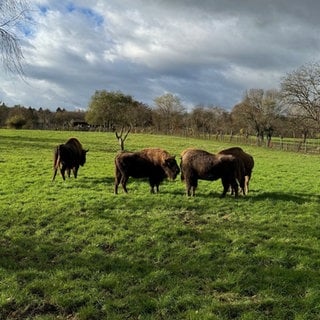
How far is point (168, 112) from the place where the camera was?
290 ft

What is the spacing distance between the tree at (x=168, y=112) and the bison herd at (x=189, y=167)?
69.3 meters

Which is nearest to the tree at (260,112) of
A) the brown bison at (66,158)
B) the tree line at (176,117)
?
the tree line at (176,117)

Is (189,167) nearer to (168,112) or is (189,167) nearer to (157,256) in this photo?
(157,256)

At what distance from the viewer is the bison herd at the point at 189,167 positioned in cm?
1177

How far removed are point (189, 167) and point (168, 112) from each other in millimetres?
76894

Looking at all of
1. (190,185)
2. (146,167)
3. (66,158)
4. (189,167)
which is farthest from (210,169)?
(66,158)

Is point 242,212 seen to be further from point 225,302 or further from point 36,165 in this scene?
point 36,165

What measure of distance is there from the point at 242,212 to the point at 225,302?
15.8 feet

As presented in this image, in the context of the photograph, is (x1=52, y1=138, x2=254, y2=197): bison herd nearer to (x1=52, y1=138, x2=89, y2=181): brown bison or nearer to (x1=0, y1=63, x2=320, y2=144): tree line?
(x1=52, y1=138, x2=89, y2=181): brown bison

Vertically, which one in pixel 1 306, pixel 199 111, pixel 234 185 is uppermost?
pixel 199 111

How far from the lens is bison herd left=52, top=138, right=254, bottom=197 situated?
11.8 metres

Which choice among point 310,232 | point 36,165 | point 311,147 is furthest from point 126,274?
point 311,147

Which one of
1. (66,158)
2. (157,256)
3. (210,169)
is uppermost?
(210,169)

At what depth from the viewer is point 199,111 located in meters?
88.8
